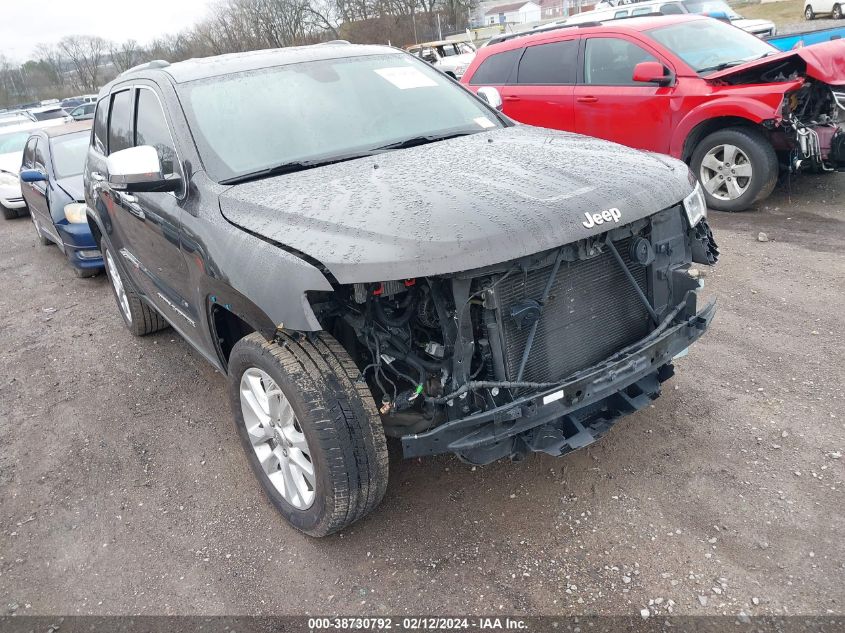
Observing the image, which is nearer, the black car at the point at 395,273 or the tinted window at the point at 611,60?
the black car at the point at 395,273

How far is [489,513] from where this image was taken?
2797mm

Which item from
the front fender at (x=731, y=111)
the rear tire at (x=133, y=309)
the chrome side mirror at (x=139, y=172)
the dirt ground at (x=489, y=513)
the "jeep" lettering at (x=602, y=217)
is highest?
the chrome side mirror at (x=139, y=172)

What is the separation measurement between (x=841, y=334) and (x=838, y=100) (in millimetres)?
3112

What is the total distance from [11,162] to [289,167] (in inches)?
428

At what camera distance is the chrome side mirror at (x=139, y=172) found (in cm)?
280

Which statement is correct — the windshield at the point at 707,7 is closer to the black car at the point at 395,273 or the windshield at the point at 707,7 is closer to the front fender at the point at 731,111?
the front fender at the point at 731,111

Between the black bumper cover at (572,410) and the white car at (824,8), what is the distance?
27373 millimetres

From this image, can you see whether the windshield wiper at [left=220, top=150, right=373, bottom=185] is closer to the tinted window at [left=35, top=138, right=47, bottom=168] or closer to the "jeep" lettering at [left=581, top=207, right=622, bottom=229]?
the "jeep" lettering at [left=581, top=207, right=622, bottom=229]

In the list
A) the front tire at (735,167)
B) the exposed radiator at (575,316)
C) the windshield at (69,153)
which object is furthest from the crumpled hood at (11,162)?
the exposed radiator at (575,316)

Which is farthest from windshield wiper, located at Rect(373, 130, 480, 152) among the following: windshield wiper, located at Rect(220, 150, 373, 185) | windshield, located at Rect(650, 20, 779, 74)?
windshield, located at Rect(650, 20, 779, 74)

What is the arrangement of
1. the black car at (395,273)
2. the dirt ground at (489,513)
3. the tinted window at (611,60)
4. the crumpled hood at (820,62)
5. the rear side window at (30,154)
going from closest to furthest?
the black car at (395,273) < the dirt ground at (489,513) < the crumpled hood at (820,62) < the tinted window at (611,60) < the rear side window at (30,154)

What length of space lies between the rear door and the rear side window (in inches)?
240

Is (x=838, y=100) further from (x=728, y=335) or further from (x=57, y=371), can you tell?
(x=57, y=371)

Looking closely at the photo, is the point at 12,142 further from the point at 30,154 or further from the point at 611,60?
the point at 611,60
